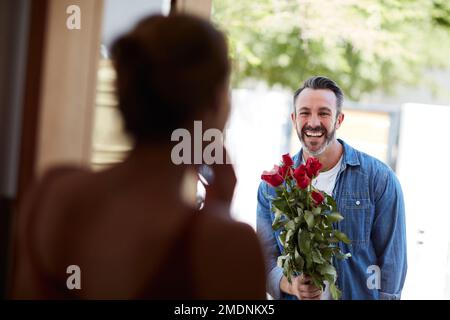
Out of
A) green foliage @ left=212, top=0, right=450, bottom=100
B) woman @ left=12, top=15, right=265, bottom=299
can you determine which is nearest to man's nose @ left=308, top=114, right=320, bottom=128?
green foliage @ left=212, top=0, right=450, bottom=100

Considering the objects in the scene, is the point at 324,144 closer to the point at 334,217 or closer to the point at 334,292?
the point at 334,217

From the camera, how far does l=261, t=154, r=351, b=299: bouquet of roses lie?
1.35m

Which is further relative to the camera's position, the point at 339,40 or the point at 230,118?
the point at 339,40

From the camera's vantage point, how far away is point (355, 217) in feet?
4.62

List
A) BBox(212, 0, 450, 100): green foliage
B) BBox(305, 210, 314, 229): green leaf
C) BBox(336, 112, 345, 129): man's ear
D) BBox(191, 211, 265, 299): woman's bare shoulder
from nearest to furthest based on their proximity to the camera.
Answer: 1. BBox(191, 211, 265, 299): woman's bare shoulder
2. BBox(305, 210, 314, 229): green leaf
3. BBox(336, 112, 345, 129): man's ear
4. BBox(212, 0, 450, 100): green foliage

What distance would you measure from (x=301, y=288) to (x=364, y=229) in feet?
0.67

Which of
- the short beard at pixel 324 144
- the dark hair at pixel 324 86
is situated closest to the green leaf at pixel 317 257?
the short beard at pixel 324 144

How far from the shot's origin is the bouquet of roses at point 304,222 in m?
1.35

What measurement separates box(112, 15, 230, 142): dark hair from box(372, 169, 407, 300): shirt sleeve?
623 millimetres

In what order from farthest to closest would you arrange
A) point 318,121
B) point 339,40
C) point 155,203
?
1. point 339,40
2. point 318,121
3. point 155,203

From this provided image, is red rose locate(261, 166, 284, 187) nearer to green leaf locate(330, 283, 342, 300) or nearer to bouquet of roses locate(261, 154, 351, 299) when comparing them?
bouquet of roses locate(261, 154, 351, 299)

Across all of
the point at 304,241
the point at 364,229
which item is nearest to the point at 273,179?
the point at 304,241

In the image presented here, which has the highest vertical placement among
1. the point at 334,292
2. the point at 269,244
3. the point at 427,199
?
the point at 427,199
